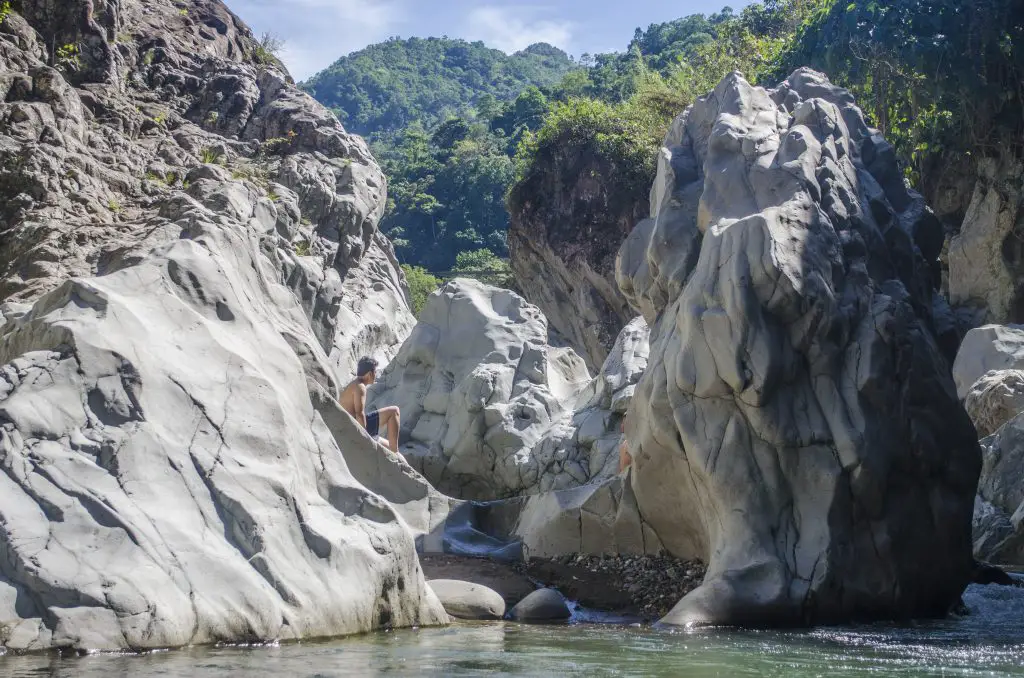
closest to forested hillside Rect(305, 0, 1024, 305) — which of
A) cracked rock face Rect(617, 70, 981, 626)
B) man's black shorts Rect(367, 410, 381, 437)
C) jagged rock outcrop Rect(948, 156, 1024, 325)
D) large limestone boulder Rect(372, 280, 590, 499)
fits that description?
jagged rock outcrop Rect(948, 156, 1024, 325)

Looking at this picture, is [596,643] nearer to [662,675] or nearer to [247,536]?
[662,675]

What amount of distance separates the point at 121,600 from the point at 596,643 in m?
3.16

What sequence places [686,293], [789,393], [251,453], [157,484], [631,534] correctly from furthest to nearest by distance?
[631,534] → [686,293] → [789,393] → [251,453] → [157,484]

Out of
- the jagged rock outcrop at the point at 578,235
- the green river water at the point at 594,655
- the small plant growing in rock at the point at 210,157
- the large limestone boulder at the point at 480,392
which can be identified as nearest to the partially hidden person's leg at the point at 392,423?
the large limestone boulder at the point at 480,392

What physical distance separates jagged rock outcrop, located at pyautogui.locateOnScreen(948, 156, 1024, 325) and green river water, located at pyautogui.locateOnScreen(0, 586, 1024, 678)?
13.6 meters

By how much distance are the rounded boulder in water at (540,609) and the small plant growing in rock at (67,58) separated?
8668 millimetres

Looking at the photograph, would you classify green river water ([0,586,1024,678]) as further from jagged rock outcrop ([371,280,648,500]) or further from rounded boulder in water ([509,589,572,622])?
jagged rock outcrop ([371,280,648,500])

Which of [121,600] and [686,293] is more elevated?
[686,293]

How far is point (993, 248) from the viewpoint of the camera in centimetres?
2066

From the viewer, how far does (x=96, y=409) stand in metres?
6.09

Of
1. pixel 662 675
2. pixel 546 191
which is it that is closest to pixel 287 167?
pixel 662 675

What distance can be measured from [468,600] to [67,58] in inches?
344

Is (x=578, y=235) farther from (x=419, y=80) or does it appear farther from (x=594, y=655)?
(x=419, y=80)

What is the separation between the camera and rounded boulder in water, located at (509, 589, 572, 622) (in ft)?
28.7
